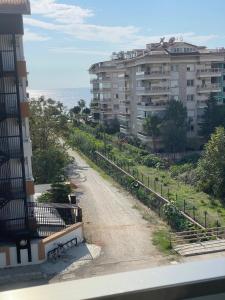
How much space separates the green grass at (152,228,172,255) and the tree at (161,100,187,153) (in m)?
16.5

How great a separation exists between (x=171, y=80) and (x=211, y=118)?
3947 mm

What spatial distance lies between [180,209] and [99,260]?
496cm

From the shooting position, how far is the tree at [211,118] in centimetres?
3312

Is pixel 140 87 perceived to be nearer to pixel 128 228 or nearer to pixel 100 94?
pixel 100 94

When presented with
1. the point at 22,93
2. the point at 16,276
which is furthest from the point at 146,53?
the point at 16,276

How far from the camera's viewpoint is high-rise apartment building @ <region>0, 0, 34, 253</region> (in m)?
12.9

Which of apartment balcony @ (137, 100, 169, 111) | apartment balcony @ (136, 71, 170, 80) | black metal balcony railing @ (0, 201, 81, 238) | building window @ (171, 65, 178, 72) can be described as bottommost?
black metal balcony railing @ (0, 201, 81, 238)

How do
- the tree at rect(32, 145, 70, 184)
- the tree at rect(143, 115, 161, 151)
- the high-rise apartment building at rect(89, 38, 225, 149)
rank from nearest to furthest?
the tree at rect(32, 145, 70, 184), the tree at rect(143, 115, 161, 151), the high-rise apartment building at rect(89, 38, 225, 149)

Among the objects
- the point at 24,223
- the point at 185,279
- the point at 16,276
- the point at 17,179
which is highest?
the point at 185,279

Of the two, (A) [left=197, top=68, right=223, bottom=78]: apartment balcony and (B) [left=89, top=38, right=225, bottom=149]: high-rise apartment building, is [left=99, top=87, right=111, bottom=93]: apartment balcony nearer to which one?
(B) [left=89, top=38, right=225, bottom=149]: high-rise apartment building

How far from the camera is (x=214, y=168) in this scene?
2050 cm

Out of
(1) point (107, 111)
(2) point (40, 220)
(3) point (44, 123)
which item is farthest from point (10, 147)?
(1) point (107, 111)

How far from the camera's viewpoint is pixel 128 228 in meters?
15.9

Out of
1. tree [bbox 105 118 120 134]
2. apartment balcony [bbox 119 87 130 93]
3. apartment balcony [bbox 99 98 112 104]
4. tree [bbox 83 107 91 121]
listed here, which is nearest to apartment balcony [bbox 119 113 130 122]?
tree [bbox 105 118 120 134]
